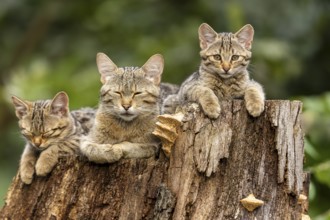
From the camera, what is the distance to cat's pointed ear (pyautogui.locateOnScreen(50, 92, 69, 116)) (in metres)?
9.30

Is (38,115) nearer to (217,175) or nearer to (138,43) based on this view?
(217,175)

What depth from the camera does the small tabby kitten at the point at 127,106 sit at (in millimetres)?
8352

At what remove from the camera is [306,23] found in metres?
14.4

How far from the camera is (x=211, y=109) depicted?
7652mm

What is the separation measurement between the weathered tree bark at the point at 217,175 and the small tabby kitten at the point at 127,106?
0.57 m

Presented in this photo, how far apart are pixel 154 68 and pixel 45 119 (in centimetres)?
142

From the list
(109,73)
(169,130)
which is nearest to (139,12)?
(109,73)

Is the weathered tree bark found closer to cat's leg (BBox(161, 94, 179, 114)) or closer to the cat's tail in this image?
the cat's tail

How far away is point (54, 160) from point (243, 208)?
2055 millimetres

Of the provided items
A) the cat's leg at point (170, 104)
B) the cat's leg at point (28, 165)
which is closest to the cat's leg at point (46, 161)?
the cat's leg at point (28, 165)

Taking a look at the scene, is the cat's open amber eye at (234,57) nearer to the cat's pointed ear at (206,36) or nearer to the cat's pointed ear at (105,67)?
the cat's pointed ear at (206,36)

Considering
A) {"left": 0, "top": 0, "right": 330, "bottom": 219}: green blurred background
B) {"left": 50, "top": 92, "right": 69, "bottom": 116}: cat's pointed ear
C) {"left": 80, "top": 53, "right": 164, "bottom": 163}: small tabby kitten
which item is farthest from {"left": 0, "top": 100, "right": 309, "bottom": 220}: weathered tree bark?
{"left": 0, "top": 0, "right": 330, "bottom": 219}: green blurred background

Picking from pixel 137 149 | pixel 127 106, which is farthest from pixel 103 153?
pixel 127 106

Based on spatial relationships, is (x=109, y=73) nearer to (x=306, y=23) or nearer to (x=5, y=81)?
(x=306, y=23)
